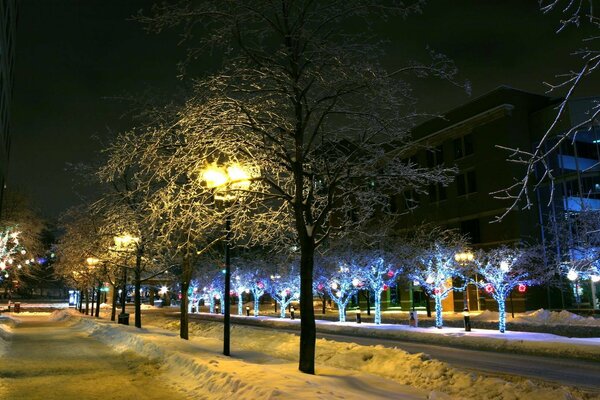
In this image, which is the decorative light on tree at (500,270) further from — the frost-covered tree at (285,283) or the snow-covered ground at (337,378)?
the frost-covered tree at (285,283)

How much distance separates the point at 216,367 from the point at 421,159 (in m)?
47.9

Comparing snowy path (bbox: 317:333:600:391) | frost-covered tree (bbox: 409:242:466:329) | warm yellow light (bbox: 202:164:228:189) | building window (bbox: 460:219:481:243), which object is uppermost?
building window (bbox: 460:219:481:243)

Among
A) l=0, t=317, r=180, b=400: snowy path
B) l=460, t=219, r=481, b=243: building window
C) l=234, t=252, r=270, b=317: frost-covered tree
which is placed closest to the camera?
l=0, t=317, r=180, b=400: snowy path

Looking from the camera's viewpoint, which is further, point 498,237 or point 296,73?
point 498,237

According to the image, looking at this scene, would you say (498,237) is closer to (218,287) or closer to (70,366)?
(218,287)

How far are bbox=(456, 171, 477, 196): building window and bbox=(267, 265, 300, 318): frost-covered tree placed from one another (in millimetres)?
18274

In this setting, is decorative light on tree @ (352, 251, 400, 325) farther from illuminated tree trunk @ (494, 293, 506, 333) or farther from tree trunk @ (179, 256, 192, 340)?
tree trunk @ (179, 256, 192, 340)

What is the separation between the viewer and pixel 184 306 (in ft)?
69.5

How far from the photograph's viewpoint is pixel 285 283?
156 ft

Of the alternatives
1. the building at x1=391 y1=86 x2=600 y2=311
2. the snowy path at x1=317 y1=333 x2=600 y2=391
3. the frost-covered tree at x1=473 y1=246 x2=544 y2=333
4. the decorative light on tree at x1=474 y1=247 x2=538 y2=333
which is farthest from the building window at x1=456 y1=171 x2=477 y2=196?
the snowy path at x1=317 y1=333 x2=600 y2=391

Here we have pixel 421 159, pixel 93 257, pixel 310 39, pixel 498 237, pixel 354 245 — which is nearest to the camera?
pixel 310 39

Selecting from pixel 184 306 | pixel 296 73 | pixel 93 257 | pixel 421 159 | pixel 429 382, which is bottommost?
pixel 429 382

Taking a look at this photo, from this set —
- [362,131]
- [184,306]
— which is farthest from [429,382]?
[184,306]

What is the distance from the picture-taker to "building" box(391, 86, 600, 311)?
44.5m
